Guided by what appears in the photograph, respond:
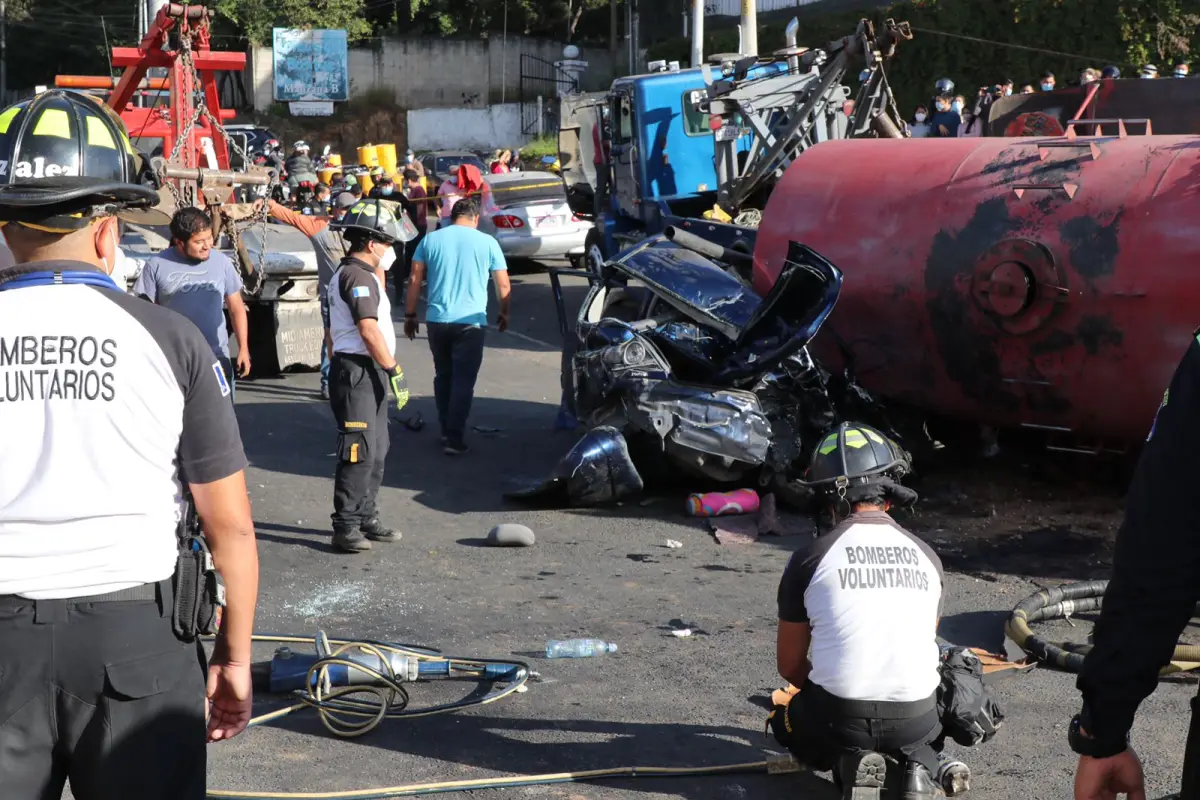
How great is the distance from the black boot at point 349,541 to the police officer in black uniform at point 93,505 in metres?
4.65

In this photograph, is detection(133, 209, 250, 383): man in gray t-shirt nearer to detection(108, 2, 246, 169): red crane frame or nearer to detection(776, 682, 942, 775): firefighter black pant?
detection(108, 2, 246, 169): red crane frame

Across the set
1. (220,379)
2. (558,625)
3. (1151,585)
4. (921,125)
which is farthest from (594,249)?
(1151,585)

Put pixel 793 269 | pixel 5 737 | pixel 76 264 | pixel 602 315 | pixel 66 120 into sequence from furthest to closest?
pixel 602 315
pixel 793 269
pixel 66 120
pixel 76 264
pixel 5 737

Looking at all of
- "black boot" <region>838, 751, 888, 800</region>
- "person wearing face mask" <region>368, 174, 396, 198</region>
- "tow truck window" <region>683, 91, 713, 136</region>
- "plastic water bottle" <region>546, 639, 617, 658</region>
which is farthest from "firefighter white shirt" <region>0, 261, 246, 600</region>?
"person wearing face mask" <region>368, 174, 396, 198</region>

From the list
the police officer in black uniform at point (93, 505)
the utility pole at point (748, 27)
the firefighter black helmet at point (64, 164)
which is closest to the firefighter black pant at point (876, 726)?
the police officer in black uniform at point (93, 505)

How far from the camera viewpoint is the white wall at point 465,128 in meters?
46.5

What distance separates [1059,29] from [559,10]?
2777 cm

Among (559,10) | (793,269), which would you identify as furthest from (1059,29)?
(559,10)

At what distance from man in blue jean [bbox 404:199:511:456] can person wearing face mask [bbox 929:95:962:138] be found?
27.5ft

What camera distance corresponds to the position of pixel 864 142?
911cm

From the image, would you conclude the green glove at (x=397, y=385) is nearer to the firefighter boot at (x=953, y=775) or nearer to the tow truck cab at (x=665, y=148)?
the firefighter boot at (x=953, y=775)

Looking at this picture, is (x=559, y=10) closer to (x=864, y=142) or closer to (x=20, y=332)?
(x=864, y=142)

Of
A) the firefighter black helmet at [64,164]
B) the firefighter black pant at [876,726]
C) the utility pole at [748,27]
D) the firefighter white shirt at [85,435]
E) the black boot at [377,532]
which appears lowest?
the black boot at [377,532]

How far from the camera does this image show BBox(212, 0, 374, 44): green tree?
48.2 meters
